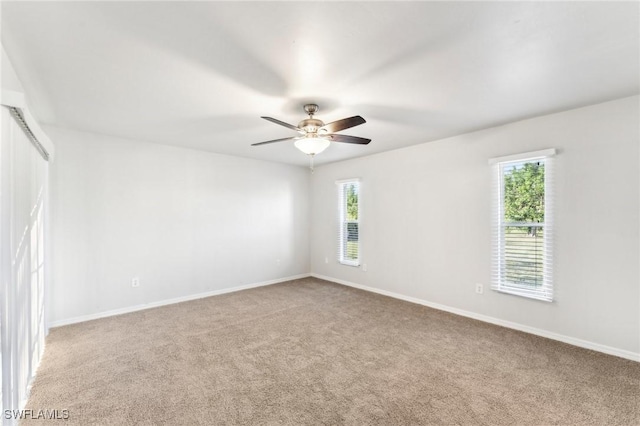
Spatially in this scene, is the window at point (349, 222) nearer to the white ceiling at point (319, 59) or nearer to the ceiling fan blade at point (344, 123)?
the white ceiling at point (319, 59)

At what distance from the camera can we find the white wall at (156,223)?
11.9ft

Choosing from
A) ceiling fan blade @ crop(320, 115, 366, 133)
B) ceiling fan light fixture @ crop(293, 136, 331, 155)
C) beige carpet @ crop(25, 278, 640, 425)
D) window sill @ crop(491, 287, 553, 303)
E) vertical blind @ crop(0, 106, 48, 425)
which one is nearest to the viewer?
vertical blind @ crop(0, 106, 48, 425)

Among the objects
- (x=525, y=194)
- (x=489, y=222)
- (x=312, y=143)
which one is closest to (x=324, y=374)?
(x=312, y=143)

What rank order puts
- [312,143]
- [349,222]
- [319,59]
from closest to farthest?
[319,59], [312,143], [349,222]

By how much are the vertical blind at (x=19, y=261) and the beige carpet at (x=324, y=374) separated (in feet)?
0.96

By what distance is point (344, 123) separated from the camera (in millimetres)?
2506

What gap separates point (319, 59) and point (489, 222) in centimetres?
297

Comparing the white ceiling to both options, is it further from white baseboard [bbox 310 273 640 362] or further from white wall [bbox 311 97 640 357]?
white baseboard [bbox 310 273 640 362]

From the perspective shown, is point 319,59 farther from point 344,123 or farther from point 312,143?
point 312,143

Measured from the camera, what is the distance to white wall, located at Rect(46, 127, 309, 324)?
3.64m

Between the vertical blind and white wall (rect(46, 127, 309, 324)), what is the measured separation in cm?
77

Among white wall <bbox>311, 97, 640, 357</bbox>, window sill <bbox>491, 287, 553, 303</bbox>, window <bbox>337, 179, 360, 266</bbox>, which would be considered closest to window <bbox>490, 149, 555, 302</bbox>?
window sill <bbox>491, 287, 553, 303</bbox>

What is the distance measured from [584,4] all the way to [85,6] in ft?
8.57

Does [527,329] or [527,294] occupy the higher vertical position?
[527,294]
